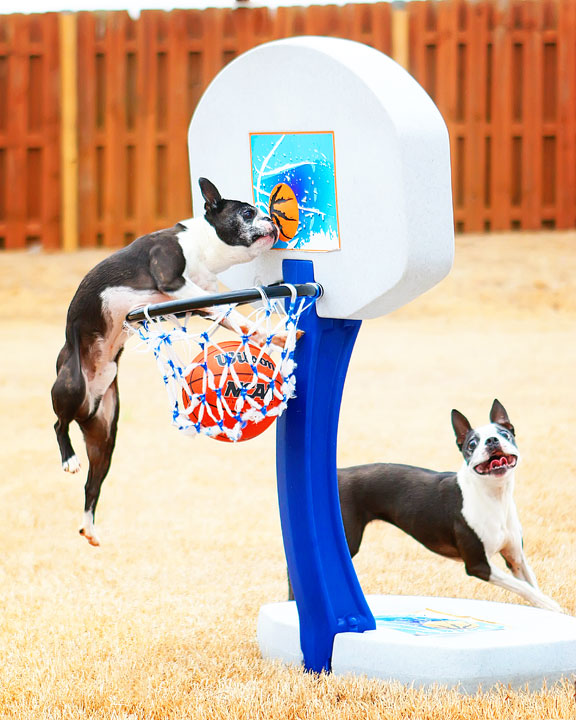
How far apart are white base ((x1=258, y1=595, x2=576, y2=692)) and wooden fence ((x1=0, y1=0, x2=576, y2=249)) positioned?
9.44 meters

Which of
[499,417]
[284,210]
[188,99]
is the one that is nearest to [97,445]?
[284,210]

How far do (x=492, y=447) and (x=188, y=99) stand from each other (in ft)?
32.3

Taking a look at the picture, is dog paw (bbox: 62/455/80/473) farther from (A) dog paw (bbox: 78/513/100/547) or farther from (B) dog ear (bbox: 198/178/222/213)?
(B) dog ear (bbox: 198/178/222/213)

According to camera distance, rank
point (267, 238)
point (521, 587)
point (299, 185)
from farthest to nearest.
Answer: point (521, 587), point (299, 185), point (267, 238)

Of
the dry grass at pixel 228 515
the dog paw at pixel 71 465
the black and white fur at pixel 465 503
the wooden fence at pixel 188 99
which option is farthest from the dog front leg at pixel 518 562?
the wooden fence at pixel 188 99

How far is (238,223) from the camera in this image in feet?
10.8

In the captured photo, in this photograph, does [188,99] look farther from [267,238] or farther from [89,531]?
[89,531]

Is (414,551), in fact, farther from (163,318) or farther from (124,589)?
(163,318)

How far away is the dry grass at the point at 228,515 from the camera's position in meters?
3.40

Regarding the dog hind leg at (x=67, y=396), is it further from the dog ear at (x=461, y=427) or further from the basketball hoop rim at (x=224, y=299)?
the dog ear at (x=461, y=427)

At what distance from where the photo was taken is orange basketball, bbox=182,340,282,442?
3.19 metres

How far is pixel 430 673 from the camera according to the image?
130 inches

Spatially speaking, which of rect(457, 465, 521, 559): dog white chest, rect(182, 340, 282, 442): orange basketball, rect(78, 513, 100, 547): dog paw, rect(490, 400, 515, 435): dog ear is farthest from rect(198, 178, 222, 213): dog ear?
rect(457, 465, 521, 559): dog white chest

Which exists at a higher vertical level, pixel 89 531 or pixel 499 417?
pixel 499 417
